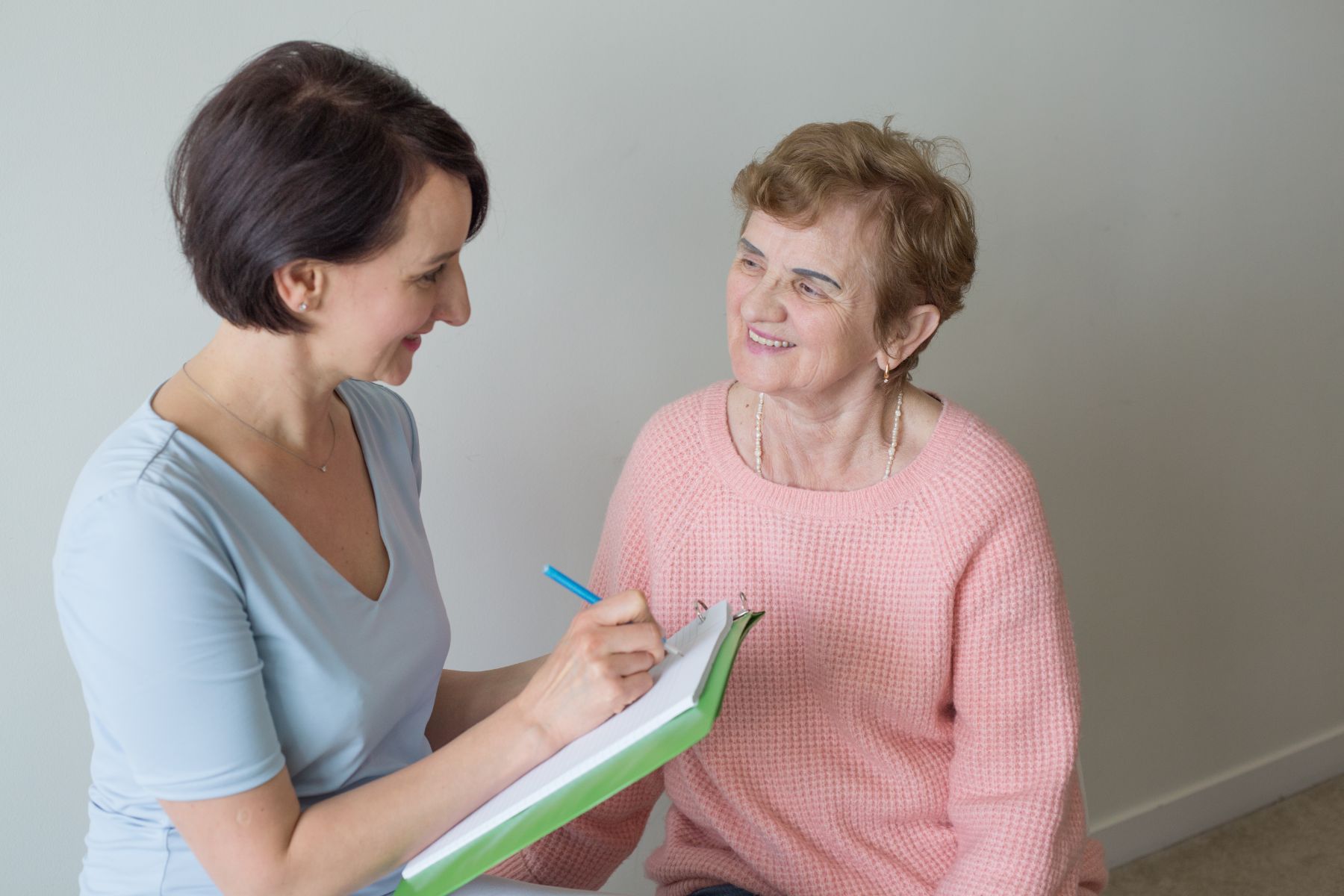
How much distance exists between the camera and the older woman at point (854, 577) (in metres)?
1.36

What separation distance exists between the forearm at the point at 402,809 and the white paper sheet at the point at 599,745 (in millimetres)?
16

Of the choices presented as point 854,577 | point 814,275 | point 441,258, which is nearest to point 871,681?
point 854,577

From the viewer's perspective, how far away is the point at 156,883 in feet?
3.60

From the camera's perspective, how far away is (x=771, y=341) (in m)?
1.38

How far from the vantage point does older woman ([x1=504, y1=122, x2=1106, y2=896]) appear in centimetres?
136

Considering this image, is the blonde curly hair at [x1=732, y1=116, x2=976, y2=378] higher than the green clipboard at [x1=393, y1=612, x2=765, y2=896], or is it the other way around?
the blonde curly hair at [x1=732, y1=116, x2=976, y2=378]

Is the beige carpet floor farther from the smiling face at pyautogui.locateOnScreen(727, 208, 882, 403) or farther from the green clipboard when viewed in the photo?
the green clipboard

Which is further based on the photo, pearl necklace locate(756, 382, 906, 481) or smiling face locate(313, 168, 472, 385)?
pearl necklace locate(756, 382, 906, 481)

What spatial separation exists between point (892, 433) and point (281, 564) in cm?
74

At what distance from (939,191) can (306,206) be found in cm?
→ 72

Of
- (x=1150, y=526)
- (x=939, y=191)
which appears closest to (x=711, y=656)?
(x=939, y=191)

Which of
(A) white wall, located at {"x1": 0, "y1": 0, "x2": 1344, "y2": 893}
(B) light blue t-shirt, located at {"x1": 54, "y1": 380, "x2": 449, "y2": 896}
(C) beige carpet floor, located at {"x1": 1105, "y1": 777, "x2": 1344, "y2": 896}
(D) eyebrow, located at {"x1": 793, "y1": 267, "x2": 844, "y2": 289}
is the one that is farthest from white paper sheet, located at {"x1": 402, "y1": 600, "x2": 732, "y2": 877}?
(C) beige carpet floor, located at {"x1": 1105, "y1": 777, "x2": 1344, "y2": 896}

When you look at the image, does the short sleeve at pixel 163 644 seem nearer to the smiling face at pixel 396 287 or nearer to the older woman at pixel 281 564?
the older woman at pixel 281 564

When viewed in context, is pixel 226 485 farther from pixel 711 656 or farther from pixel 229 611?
pixel 711 656
